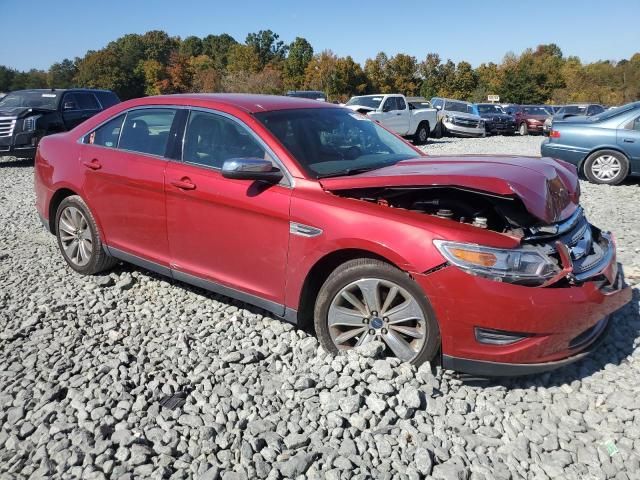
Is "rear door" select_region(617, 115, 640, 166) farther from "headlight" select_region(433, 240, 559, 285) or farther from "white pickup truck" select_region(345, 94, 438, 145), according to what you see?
"white pickup truck" select_region(345, 94, 438, 145)

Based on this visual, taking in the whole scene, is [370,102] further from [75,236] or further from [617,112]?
[75,236]

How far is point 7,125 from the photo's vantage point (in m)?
11.8

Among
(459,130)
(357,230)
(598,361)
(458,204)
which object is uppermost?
→ (458,204)

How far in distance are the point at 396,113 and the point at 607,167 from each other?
990 cm

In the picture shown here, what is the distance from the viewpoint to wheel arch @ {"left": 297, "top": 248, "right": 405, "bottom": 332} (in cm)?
315

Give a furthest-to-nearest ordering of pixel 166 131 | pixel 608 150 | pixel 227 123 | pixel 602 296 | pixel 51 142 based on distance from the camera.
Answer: pixel 608 150 < pixel 51 142 < pixel 166 131 < pixel 227 123 < pixel 602 296

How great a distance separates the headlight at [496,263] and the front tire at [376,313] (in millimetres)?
294

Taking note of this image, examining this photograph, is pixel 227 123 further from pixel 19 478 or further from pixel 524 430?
pixel 524 430

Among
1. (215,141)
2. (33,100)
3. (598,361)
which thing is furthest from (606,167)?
(33,100)

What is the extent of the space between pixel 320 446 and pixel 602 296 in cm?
179

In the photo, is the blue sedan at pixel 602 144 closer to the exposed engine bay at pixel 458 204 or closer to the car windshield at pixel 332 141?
the car windshield at pixel 332 141

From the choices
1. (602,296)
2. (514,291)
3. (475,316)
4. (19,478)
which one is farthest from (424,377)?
(19,478)

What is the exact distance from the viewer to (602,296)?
9.75 feet

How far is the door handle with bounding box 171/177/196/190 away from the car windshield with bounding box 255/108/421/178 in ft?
2.19
